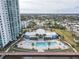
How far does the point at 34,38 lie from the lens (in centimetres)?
1338

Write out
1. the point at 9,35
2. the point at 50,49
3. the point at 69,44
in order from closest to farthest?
the point at 50,49 → the point at 69,44 → the point at 9,35

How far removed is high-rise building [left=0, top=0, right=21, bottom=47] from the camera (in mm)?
11009

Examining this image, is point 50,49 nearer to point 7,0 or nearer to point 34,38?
point 34,38

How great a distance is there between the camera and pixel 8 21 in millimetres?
12562

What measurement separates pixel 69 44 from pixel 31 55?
4408mm

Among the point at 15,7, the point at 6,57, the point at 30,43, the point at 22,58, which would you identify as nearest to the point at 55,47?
the point at 30,43

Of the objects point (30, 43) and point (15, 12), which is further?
point (15, 12)

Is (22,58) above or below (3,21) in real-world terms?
below

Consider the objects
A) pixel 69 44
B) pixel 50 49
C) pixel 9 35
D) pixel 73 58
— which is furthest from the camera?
pixel 9 35

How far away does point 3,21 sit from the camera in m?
11.2

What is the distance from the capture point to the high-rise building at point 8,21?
11009mm

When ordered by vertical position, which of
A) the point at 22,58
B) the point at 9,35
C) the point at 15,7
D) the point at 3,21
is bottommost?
the point at 22,58

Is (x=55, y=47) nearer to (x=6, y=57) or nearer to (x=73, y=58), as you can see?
(x=73, y=58)

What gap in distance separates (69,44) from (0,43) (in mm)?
6202
